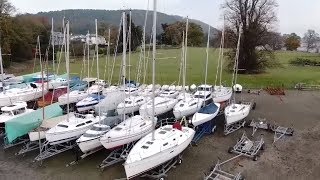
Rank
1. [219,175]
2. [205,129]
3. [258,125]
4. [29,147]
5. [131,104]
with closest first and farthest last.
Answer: [219,175], [29,147], [205,129], [258,125], [131,104]

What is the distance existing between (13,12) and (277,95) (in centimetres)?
5297

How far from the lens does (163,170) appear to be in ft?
69.6

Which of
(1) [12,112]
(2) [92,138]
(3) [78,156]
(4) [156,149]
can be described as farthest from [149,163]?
(1) [12,112]

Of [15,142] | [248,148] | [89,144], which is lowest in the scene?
[15,142]

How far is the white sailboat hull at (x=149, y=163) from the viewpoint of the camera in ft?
63.6

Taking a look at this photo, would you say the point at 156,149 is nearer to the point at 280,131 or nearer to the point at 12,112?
the point at 280,131

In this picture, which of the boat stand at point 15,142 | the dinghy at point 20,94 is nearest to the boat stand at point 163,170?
the boat stand at point 15,142

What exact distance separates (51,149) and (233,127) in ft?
49.2

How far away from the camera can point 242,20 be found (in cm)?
5444

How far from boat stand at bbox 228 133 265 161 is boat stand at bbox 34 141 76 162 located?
11.6 metres

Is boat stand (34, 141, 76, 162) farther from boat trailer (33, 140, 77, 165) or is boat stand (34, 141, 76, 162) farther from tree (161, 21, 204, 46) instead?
tree (161, 21, 204, 46)

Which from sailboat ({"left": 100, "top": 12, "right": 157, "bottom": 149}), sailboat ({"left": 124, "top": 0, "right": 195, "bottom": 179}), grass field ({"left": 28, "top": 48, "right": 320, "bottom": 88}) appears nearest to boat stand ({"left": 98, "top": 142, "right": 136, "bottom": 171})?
sailboat ({"left": 100, "top": 12, "right": 157, "bottom": 149})

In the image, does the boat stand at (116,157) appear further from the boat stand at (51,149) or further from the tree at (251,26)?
the tree at (251,26)

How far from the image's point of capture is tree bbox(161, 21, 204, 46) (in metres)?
91.1
